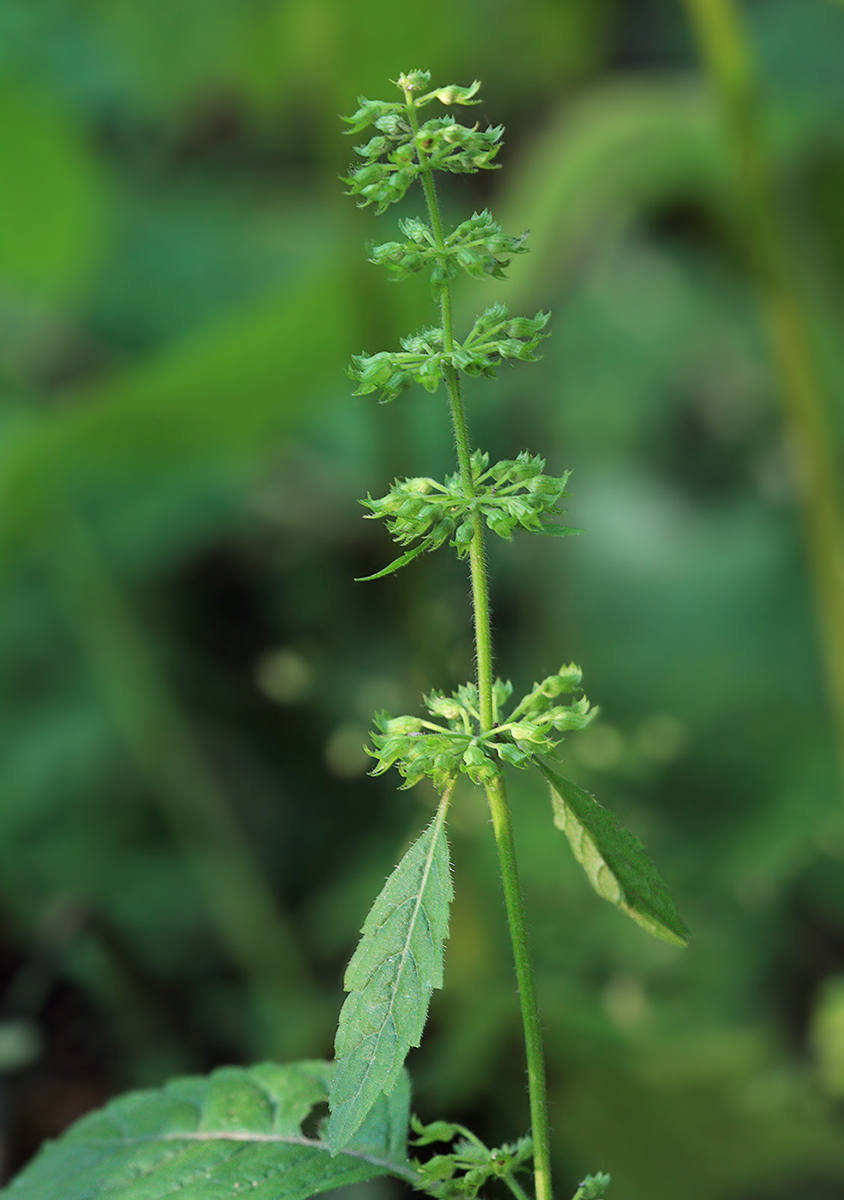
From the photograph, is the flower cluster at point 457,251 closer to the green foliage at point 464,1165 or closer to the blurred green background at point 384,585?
the green foliage at point 464,1165

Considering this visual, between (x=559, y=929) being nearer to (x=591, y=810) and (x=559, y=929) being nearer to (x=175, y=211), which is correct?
(x=591, y=810)

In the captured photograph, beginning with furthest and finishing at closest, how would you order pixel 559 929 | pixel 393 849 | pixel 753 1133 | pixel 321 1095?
pixel 393 849, pixel 559 929, pixel 753 1133, pixel 321 1095

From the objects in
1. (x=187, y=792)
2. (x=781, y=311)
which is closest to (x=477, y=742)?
(x=781, y=311)

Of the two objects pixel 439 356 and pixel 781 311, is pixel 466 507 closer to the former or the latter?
pixel 439 356

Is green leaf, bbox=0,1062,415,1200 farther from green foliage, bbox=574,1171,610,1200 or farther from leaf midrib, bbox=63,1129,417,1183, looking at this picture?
green foliage, bbox=574,1171,610,1200

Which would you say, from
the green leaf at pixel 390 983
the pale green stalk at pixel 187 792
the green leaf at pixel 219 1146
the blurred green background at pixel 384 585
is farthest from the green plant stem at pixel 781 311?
the green leaf at pixel 390 983

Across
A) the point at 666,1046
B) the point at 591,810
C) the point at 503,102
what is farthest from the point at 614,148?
the point at 591,810
